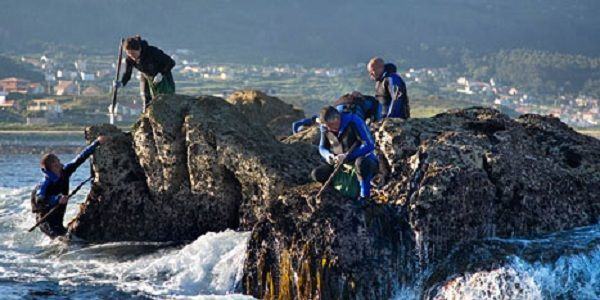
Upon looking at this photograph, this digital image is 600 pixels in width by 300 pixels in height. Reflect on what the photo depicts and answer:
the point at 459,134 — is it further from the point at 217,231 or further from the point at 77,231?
the point at 77,231

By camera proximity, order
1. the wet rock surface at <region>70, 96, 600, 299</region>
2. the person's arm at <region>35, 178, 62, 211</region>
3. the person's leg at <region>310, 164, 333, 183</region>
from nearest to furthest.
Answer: the wet rock surface at <region>70, 96, 600, 299</region>
the person's leg at <region>310, 164, 333, 183</region>
the person's arm at <region>35, 178, 62, 211</region>

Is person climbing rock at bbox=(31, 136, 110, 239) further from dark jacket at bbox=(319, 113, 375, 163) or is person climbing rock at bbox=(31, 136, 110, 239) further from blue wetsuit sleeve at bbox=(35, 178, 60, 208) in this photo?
dark jacket at bbox=(319, 113, 375, 163)

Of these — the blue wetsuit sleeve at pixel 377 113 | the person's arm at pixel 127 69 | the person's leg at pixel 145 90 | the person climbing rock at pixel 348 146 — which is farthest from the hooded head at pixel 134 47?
the person climbing rock at pixel 348 146

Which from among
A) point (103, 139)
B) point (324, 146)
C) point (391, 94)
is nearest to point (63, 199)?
point (103, 139)

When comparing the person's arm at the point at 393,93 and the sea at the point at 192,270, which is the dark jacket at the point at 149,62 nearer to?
the sea at the point at 192,270

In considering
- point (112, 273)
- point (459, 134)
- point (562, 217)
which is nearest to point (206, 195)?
point (112, 273)

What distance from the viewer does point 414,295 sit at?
554 inches

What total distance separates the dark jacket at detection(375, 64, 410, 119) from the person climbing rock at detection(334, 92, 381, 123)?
1.28ft

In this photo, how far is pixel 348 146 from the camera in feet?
50.3

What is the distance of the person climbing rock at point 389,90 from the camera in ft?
64.7

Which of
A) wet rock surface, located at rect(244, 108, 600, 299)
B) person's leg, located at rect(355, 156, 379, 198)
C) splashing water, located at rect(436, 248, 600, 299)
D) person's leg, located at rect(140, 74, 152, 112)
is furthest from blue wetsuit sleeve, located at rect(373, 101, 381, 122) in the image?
splashing water, located at rect(436, 248, 600, 299)

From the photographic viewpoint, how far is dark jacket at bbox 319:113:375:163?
49.1 ft

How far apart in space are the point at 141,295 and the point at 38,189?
23.0ft

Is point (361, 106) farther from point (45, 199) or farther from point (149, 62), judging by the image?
point (45, 199)
